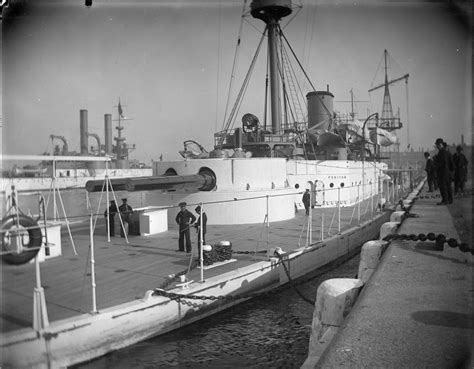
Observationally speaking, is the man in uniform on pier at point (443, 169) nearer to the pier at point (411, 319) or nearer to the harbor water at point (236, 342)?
the harbor water at point (236, 342)

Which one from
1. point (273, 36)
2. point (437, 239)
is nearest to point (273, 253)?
point (437, 239)

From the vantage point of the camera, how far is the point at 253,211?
1295 centimetres

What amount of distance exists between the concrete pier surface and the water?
6.58 feet

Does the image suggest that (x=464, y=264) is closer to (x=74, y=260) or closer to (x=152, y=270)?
(x=152, y=270)

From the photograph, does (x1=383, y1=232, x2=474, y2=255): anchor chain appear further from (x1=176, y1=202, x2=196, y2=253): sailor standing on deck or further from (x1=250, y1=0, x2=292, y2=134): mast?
(x1=250, y1=0, x2=292, y2=134): mast

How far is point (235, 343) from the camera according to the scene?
5.85 meters

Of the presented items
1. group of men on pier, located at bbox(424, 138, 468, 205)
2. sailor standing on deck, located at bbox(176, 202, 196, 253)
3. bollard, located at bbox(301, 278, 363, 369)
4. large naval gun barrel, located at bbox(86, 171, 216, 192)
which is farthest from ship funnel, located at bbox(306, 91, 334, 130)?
bollard, located at bbox(301, 278, 363, 369)

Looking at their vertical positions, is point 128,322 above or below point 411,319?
below

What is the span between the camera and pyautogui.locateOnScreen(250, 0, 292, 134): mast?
19.8 metres

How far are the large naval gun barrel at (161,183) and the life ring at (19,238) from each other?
5.15 meters

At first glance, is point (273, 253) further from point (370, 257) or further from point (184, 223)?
point (370, 257)

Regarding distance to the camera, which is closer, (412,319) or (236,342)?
(412,319)

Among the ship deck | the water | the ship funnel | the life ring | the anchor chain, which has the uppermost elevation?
the ship funnel

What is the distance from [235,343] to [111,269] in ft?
9.06
